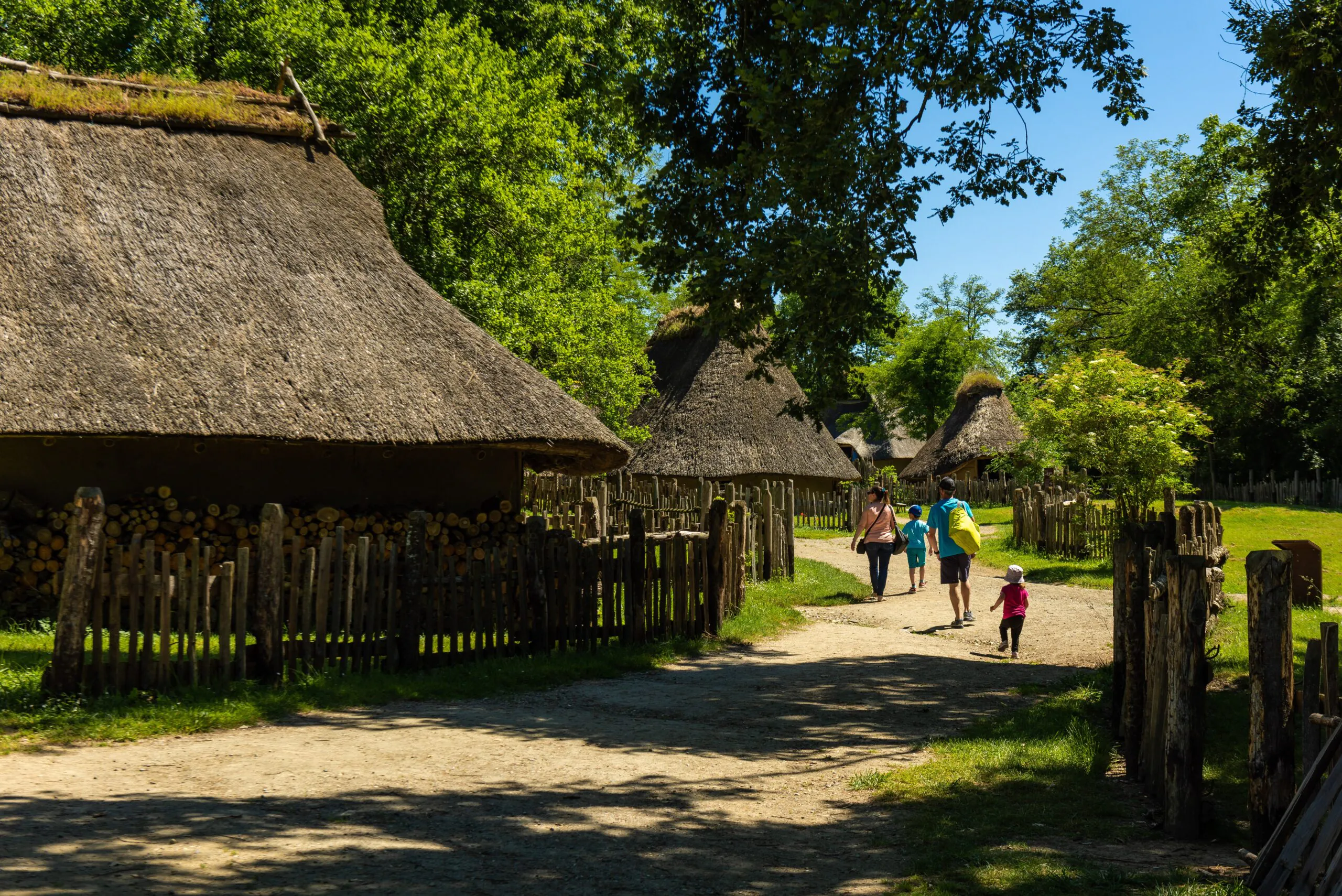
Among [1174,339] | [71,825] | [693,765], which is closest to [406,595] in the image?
[693,765]

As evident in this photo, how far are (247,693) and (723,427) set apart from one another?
22.2 m

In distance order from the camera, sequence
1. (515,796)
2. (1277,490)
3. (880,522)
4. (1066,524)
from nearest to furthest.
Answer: (515,796)
(880,522)
(1066,524)
(1277,490)

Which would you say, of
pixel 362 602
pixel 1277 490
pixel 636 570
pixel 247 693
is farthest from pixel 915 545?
pixel 1277 490

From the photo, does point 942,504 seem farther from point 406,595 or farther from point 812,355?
point 406,595

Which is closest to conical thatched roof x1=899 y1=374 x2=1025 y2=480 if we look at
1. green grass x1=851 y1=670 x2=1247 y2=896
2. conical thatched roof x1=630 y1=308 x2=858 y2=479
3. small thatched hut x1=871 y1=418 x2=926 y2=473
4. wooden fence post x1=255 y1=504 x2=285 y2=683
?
small thatched hut x1=871 y1=418 x2=926 y2=473

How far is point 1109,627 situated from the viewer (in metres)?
13.5

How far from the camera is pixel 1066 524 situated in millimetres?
22359

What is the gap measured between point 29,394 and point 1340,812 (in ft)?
37.3

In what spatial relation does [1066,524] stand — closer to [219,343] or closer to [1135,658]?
[1135,658]

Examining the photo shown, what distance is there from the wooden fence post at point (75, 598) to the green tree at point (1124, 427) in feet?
59.6

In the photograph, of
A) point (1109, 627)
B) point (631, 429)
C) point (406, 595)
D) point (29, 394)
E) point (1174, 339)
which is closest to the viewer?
point (406, 595)

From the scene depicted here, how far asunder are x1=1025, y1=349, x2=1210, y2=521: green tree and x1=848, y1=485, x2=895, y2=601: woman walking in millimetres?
7354

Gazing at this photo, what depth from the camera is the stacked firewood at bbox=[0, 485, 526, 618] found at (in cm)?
1167

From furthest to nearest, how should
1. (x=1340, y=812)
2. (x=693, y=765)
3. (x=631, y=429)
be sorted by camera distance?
1. (x=631, y=429)
2. (x=693, y=765)
3. (x=1340, y=812)
